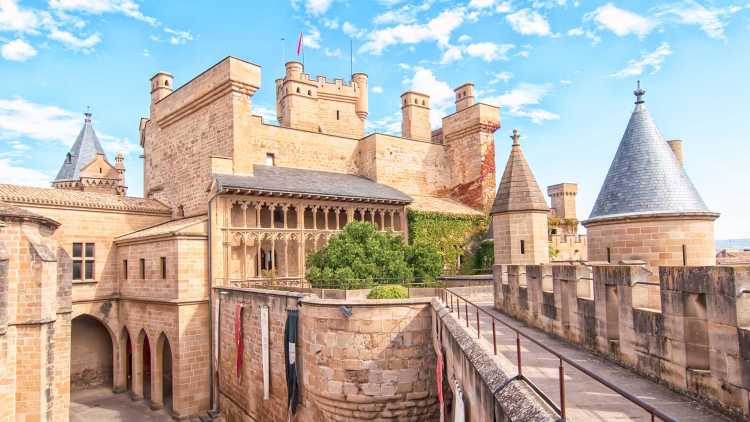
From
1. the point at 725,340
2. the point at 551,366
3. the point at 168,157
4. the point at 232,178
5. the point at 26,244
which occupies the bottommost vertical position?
the point at 551,366

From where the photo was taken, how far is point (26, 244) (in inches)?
588

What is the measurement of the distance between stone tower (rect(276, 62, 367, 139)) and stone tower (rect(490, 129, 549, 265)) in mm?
16600

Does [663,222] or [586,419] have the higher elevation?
[663,222]

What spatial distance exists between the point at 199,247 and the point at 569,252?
21.8 m

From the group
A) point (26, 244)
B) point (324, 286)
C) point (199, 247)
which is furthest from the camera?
point (199, 247)

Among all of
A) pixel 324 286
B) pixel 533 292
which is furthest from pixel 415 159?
pixel 533 292

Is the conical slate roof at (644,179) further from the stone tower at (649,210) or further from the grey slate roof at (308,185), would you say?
the grey slate roof at (308,185)

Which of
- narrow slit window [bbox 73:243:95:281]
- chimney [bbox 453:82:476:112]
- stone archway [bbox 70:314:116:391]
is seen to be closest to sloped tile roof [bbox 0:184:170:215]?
narrow slit window [bbox 73:243:95:281]

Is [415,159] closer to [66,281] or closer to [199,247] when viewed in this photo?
[199,247]

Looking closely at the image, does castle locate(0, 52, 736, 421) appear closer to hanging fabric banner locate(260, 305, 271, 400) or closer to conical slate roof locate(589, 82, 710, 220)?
conical slate roof locate(589, 82, 710, 220)

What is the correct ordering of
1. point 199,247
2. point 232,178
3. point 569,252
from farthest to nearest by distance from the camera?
point 569,252
point 232,178
point 199,247

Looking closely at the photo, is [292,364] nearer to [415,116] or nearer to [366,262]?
[366,262]

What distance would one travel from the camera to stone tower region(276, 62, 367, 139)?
3244cm

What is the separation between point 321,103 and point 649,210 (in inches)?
1092
